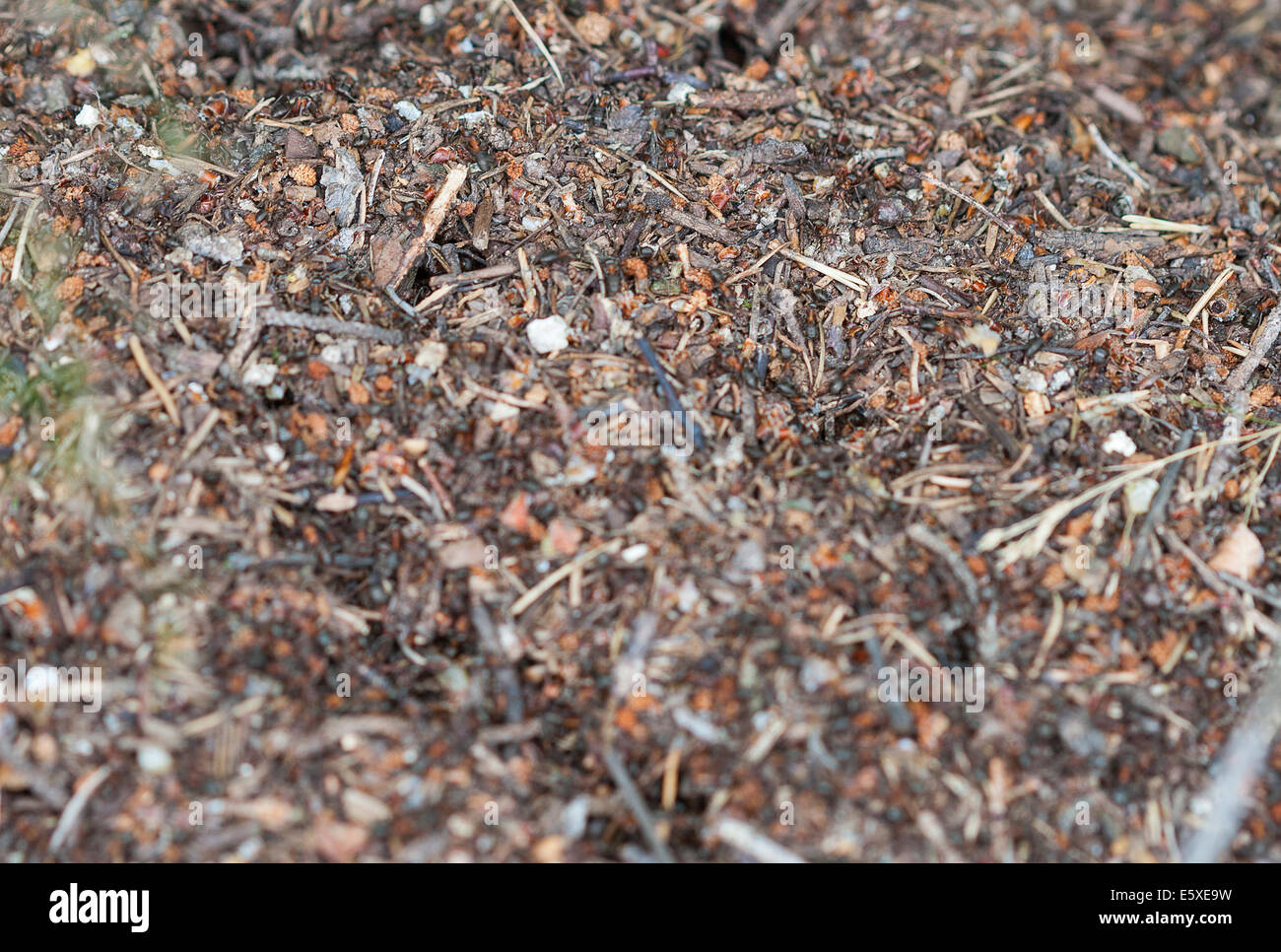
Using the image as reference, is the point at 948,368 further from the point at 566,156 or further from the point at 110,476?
the point at 110,476

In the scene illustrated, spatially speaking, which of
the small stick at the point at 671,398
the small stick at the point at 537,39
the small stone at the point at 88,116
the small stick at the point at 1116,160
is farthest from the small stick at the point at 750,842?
the small stone at the point at 88,116

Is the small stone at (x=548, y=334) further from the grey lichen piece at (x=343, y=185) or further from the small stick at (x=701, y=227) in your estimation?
the grey lichen piece at (x=343, y=185)

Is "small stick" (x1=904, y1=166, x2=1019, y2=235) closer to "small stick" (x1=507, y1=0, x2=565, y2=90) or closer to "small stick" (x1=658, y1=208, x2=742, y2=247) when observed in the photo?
"small stick" (x1=658, y1=208, x2=742, y2=247)

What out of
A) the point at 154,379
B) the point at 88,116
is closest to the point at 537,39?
the point at 88,116

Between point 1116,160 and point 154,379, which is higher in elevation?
point 1116,160

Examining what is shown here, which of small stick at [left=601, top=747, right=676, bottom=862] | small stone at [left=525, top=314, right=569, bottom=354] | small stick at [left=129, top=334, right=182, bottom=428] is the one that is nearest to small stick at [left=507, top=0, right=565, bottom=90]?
small stone at [left=525, top=314, right=569, bottom=354]

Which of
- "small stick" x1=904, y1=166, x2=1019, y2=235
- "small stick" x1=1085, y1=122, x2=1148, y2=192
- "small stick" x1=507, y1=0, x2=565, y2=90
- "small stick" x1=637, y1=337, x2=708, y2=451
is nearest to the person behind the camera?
"small stick" x1=637, y1=337, x2=708, y2=451

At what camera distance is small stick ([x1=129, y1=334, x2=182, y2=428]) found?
214 cm

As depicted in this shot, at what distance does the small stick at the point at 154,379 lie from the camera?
214cm

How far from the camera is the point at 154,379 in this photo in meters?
2.17

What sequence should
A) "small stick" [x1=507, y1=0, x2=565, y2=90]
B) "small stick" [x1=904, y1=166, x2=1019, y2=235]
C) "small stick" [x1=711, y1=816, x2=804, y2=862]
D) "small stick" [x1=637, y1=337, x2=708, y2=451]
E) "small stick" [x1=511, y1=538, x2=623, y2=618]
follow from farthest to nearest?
"small stick" [x1=507, y1=0, x2=565, y2=90] → "small stick" [x1=904, y1=166, x2=1019, y2=235] → "small stick" [x1=637, y1=337, x2=708, y2=451] → "small stick" [x1=511, y1=538, x2=623, y2=618] → "small stick" [x1=711, y1=816, x2=804, y2=862]

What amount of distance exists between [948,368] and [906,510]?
47 centimetres

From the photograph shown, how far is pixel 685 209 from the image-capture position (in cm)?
254

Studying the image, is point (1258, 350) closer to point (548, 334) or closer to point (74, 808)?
point (548, 334)
